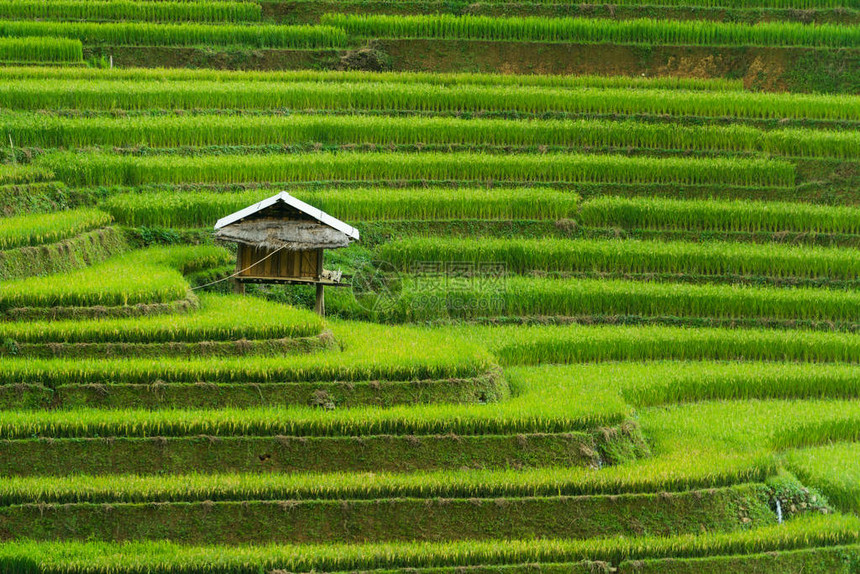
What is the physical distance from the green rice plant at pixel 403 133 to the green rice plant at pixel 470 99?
24.1 inches

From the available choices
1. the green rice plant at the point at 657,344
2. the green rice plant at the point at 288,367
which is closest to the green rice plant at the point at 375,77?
the green rice plant at the point at 657,344

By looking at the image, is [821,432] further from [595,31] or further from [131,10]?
[131,10]

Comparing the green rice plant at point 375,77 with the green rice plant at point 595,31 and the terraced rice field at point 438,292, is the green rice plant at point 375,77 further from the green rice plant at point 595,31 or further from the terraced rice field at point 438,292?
the green rice plant at point 595,31

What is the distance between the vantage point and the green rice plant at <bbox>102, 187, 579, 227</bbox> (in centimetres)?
2053

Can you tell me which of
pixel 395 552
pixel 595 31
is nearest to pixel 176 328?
pixel 395 552

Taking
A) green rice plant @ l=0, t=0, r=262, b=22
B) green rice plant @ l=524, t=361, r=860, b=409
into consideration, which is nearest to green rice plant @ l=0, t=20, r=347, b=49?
green rice plant @ l=0, t=0, r=262, b=22

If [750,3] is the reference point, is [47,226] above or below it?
below

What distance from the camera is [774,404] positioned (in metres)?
18.0

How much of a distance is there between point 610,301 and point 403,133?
549 centimetres

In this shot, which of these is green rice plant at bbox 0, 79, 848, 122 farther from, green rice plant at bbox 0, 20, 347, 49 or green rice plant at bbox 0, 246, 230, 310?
green rice plant at bbox 0, 246, 230, 310

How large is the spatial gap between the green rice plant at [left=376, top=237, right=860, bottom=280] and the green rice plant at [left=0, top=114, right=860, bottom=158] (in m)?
3.05

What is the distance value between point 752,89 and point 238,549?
17339 mm

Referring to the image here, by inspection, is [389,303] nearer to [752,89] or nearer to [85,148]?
[85,148]

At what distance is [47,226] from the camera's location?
59.8ft
